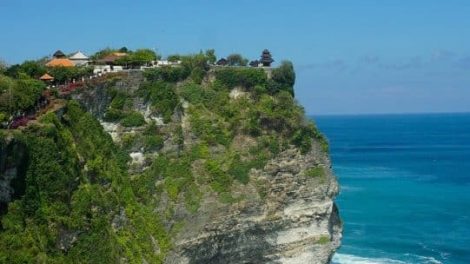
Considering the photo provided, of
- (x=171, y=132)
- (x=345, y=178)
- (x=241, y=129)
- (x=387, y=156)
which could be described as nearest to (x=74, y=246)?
(x=171, y=132)

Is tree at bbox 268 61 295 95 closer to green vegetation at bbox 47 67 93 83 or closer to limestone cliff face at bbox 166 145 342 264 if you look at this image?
limestone cliff face at bbox 166 145 342 264

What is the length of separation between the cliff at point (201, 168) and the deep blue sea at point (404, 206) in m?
14.3

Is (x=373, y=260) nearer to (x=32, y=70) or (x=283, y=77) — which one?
(x=283, y=77)

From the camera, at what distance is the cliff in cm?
3559

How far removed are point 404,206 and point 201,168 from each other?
3875cm

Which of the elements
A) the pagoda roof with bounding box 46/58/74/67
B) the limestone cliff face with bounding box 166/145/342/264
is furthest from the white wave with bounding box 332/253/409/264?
the pagoda roof with bounding box 46/58/74/67

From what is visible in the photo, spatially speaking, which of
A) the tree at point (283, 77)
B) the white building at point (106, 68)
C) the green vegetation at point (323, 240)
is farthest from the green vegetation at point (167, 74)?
the green vegetation at point (323, 240)

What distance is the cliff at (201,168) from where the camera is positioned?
35.6 m

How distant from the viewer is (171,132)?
133 feet

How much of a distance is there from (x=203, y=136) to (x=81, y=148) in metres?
8.57

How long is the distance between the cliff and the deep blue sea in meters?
14.3

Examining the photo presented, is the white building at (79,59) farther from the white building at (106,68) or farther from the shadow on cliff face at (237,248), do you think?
the shadow on cliff face at (237,248)

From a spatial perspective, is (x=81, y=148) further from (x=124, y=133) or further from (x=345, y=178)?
(x=345, y=178)

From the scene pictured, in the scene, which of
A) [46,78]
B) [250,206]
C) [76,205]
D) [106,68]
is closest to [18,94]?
[46,78]
